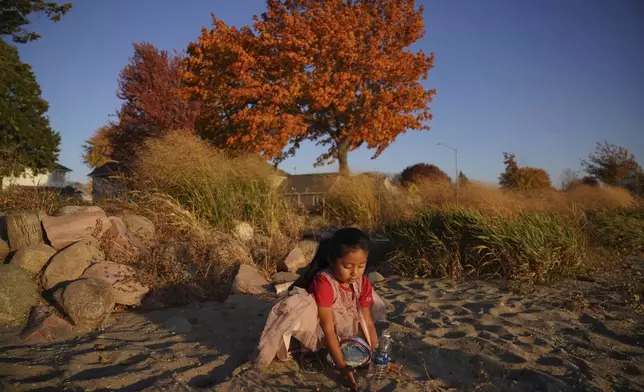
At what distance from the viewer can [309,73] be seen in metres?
12.5

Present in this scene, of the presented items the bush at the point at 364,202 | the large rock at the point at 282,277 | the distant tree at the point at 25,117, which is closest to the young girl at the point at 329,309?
the large rock at the point at 282,277

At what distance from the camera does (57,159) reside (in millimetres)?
19078

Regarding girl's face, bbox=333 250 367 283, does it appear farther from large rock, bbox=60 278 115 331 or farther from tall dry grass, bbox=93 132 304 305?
tall dry grass, bbox=93 132 304 305

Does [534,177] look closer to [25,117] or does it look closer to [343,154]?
[343,154]

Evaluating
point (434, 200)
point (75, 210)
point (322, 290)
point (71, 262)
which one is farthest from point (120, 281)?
point (434, 200)

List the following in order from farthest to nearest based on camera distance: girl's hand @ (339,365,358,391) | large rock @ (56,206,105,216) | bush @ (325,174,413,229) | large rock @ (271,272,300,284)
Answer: bush @ (325,174,413,229)
large rock @ (271,272,300,284)
large rock @ (56,206,105,216)
girl's hand @ (339,365,358,391)

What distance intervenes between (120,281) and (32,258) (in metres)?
0.98

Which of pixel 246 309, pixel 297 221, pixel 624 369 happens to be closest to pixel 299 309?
pixel 246 309

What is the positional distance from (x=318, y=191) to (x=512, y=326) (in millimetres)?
7326

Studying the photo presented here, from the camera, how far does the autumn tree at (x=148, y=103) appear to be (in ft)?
36.0

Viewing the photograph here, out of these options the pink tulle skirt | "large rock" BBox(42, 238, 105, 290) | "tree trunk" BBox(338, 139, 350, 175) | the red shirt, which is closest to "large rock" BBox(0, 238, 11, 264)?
"large rock" BBox(42, 238, 105, 290)

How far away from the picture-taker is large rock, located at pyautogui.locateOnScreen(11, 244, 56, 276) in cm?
464

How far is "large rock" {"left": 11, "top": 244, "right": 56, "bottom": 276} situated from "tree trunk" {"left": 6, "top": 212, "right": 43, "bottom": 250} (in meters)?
0.18

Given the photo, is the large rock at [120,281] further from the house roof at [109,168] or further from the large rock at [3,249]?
the house roof at [109,168]
